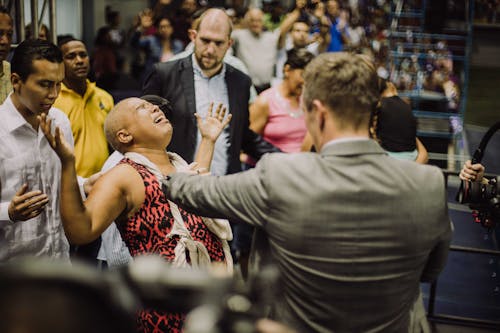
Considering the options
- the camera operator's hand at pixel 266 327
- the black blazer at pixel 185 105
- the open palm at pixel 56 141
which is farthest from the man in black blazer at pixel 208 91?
the camera operator's hand at pixel 266 327

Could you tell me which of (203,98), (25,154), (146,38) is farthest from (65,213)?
(146,38)

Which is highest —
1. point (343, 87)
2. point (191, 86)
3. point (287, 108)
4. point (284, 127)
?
point (343, 87)

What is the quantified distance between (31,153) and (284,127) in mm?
2099

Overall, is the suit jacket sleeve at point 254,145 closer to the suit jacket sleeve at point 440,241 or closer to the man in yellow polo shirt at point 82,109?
the man in yellow polo shirt at point 82,109

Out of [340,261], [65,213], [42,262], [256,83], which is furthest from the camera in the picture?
[256,83]

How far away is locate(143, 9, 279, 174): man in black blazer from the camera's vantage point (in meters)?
3.51

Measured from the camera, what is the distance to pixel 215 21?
11.7ft

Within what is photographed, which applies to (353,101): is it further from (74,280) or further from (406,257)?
(74,280)

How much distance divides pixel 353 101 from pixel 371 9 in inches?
582

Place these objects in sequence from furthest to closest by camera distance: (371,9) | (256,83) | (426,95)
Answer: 1. (371,9)
2. (426,95)
3. (256,83)

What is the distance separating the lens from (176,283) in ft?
2.58

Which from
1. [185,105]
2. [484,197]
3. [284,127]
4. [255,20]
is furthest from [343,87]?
[255,20]

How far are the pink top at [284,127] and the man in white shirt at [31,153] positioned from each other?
197 centimetres

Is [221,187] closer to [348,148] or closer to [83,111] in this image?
[348,148]
